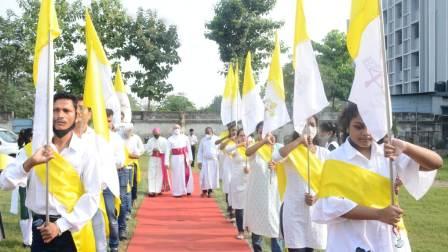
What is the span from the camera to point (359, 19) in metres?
3.86

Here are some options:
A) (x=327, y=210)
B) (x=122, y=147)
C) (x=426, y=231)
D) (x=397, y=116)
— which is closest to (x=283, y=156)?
(x=327, y=210)

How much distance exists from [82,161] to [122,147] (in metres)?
4.68

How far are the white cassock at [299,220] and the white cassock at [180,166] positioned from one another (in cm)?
975

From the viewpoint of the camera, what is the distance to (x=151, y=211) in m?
12.6

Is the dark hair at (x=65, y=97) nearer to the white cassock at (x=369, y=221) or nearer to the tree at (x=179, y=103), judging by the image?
the white cassock at (x=369, y=221)

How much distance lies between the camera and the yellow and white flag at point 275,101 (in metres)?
7.23

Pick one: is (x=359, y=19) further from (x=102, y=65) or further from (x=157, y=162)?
(x=157, y=162)

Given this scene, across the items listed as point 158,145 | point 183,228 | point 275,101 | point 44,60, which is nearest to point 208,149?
point 158,145

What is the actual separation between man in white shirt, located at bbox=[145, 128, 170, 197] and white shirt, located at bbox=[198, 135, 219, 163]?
36.2 inches

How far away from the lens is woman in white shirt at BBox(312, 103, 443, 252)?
3.61 meters

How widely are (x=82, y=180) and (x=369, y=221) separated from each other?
1.90 m

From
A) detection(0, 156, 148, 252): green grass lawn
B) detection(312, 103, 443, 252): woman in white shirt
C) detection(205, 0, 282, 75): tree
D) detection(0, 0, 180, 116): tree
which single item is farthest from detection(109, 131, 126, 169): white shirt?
detection(205, 0, 282, 75): tree

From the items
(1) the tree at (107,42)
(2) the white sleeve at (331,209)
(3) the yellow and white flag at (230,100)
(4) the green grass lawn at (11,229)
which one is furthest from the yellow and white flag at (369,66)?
(1) the tree at (107,42)

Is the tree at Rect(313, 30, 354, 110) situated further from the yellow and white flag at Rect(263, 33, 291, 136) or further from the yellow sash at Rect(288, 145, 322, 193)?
the yellow sash at Rect(288, 145, 322, 193)
